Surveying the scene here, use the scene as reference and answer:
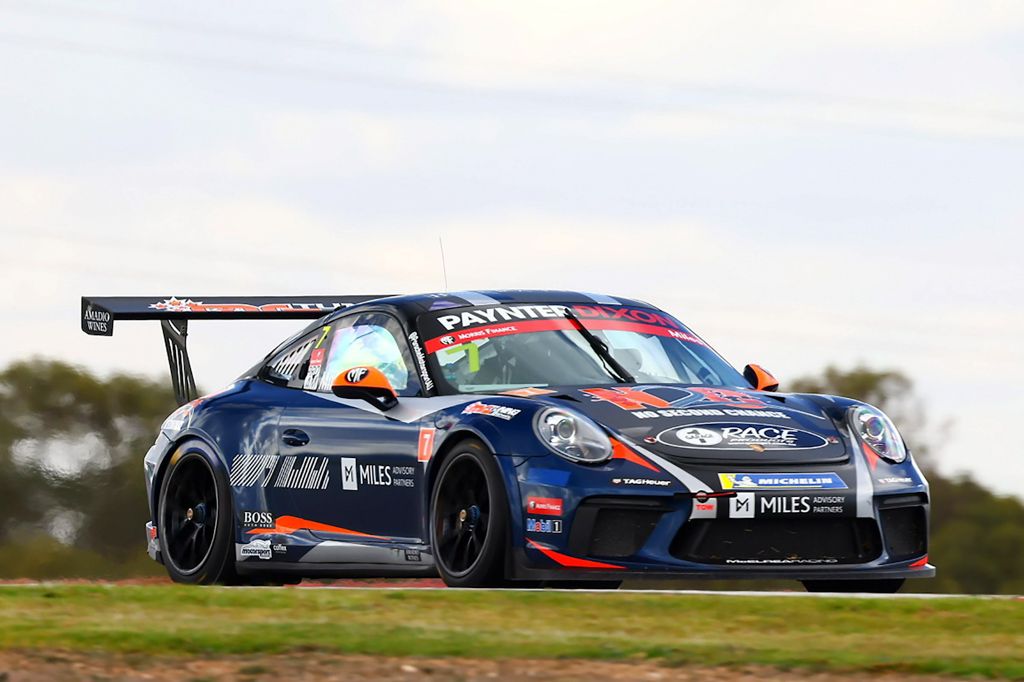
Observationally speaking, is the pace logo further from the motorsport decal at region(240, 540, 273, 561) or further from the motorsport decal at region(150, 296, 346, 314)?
the motorsport decal at region(150, 296, 346, 314)

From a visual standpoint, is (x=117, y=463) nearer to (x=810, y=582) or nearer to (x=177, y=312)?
(x=177, y=312)

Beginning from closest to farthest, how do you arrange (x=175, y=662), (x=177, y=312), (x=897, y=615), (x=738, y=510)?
(x=175, y=662) < (x=897, y=615) < (x=738, y=510) < (x=177, y=312)

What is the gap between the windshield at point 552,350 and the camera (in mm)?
10422

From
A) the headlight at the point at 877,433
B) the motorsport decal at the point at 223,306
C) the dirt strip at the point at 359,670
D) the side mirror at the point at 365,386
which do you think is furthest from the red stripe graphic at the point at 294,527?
the dirt strip at the point at 359,670

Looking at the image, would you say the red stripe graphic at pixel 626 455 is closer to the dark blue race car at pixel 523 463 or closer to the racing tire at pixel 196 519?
the dark blue race car at pixel 523 463

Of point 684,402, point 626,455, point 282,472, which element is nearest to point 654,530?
point 626,455

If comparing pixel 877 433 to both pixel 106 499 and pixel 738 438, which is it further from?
pixel 106 499

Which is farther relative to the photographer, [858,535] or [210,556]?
[210,556]

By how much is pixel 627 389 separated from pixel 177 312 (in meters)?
3.98

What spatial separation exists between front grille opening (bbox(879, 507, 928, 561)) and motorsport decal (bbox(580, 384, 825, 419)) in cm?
58

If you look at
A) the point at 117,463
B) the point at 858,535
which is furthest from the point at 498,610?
the point at 117,463

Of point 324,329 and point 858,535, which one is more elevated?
point 324,329

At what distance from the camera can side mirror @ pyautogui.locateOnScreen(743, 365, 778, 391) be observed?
11.0 metres

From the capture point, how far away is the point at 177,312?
13062mm
